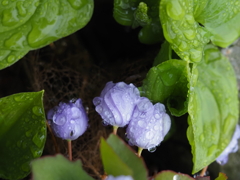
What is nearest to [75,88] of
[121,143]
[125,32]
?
[125,32]

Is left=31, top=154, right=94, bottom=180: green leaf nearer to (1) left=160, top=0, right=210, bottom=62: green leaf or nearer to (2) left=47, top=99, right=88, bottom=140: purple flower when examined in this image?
(2) left=47, top=99, right=88, bottom=140: purple flower

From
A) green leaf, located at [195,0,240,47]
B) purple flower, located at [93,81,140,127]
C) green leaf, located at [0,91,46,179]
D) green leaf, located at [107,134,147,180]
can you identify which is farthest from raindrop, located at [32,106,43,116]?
green leaf, located at [195,0,240,47]

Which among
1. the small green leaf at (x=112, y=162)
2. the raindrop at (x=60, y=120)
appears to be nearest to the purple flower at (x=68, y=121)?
the raindrop at (x=60, y=120)

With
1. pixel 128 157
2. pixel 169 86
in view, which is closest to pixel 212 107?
pixel 169 86

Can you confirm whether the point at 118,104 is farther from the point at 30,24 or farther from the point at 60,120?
the point at 30,24

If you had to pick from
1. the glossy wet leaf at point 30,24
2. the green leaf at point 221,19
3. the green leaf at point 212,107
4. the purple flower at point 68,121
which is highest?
the glossy wet leaf at point 30,24

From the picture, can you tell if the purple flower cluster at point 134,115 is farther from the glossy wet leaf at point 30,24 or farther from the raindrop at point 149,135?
the glossy wet leaf at point 30,24
